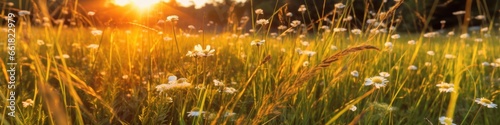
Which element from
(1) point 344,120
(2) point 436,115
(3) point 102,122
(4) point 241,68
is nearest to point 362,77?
(2) point 436,115

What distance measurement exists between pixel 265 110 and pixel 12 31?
4.49ft

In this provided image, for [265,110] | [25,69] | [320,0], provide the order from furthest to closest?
1. [320,0]
2. [25,69]
3. [265,110]

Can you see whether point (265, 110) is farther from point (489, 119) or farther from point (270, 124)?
point (489, 119)

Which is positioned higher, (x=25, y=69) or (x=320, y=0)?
(x=320, y=0)

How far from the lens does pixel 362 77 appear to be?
202cm

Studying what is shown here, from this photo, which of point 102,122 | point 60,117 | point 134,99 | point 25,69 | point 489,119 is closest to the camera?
point 60,117

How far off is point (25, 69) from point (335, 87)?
5.17 feet

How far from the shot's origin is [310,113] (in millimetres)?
1598

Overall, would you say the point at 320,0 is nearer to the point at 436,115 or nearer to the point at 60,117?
the point at 436,115

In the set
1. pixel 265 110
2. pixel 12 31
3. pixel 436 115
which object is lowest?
pixel 436 115

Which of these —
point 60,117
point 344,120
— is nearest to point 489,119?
point 344,120

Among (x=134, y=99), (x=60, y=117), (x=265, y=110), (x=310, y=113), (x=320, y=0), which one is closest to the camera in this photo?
(x=60, y=117)

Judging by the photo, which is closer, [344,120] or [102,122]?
[102,122]

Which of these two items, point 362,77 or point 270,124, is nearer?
point 270,124
